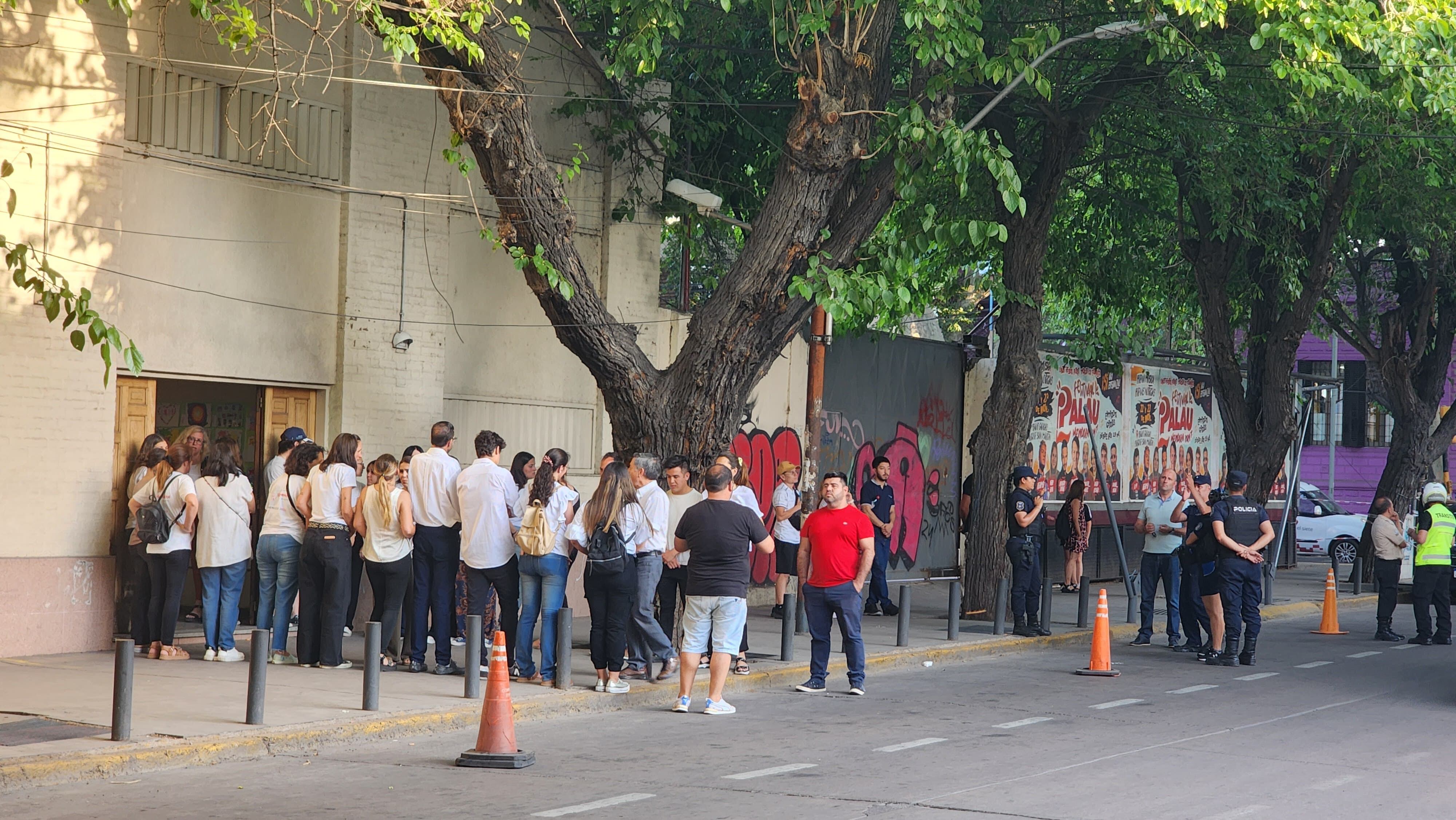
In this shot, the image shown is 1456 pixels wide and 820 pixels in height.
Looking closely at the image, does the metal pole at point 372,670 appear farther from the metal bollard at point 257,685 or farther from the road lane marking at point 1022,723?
the road lane marking at point 1022,723

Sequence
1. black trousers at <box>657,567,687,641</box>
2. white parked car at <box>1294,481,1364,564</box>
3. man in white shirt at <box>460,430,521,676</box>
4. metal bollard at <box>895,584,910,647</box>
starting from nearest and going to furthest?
man in white shirt at <box>460,430,521,676</box>, black trousers at <box>657,567,687,641</box>, metal bollard at <box>895,584,910,647</box>, white parked car at <box>1294,481,1364,564</box>

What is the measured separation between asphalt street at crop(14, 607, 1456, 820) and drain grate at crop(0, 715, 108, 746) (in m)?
0.74

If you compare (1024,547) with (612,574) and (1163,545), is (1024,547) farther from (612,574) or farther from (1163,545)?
(612,574)

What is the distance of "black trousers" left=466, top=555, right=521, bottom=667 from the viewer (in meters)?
11.6

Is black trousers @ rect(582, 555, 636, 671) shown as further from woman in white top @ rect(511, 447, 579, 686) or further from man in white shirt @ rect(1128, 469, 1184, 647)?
man in white shirt @ rect(1128, 469, 1184, 647)

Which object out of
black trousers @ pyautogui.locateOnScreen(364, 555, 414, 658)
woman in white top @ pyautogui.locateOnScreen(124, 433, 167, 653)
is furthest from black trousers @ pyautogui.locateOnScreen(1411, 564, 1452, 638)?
woman in white top @ pyautogui.locateOnScreen(124, 433, 167, 653)

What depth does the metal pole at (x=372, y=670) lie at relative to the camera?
9828 mm

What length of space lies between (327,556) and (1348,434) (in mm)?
42495

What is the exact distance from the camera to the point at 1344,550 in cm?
3309

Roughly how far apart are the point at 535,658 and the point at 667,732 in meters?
2.91

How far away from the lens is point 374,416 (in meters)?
14.6

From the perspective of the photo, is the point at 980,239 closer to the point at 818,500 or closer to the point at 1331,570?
the point at 818,500

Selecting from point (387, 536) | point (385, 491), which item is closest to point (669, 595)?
point (387, 536)

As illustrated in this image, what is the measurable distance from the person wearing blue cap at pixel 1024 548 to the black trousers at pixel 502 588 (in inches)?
258
